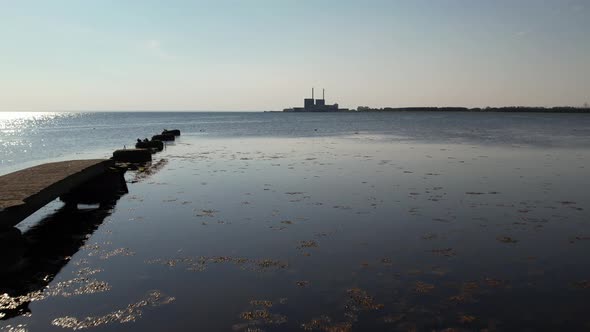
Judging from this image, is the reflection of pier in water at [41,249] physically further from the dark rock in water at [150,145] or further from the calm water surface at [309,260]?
the dark rock in water at [150,145]

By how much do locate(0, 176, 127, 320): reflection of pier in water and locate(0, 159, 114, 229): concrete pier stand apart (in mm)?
572

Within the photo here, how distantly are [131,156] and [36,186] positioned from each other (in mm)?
17512

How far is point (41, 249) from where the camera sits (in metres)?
12.0

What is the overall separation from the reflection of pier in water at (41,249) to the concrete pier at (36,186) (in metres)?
0.57

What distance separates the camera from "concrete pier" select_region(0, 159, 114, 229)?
1076 centimetres

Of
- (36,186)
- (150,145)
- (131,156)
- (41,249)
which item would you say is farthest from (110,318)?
(150,145)

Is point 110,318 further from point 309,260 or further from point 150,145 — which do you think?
point 150,145

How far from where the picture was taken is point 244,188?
812 inches

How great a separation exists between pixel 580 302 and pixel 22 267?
479 inches

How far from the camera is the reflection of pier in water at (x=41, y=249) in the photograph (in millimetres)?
9180

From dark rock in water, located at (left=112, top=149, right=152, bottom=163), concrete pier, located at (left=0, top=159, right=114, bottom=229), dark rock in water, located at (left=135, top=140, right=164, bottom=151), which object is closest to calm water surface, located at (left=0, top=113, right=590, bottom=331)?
concrete pier, located at (left=0, top=159, right=114, bottom=229)

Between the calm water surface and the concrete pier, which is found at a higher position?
the concrete pier

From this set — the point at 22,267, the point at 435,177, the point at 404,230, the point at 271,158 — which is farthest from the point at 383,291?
the point at 271,158

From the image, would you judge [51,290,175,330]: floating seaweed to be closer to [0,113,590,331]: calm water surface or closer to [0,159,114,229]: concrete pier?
[0,113,590,331]: calm water surface
